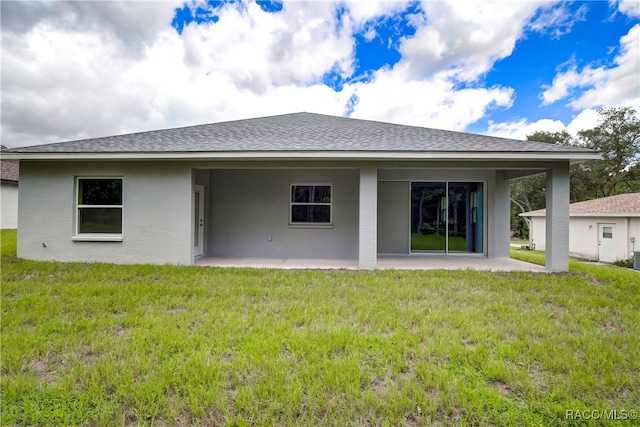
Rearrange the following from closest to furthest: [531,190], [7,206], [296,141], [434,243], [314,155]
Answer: [314,155]
[296,141]
[434,243]
[7,206]
[531,190]

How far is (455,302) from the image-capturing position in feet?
16.8

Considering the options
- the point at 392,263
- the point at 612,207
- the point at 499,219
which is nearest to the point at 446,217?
the point at 499,219

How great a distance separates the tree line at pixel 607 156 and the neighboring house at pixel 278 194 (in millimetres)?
22306

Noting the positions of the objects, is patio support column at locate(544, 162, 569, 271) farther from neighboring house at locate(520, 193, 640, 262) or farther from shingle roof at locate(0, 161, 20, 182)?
shingle roof at locate(0, 161, 20, 182)

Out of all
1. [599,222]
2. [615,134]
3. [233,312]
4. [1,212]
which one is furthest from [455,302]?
[615,134]

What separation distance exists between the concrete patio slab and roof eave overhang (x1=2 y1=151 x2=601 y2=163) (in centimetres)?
271

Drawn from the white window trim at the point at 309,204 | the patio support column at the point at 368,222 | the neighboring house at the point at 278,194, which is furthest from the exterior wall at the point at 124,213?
the patio support column at the point at 368,222

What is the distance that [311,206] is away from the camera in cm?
984

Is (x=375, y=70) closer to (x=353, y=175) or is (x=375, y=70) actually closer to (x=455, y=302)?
(x=353, y=175)

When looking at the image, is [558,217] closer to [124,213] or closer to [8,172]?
[124,213]

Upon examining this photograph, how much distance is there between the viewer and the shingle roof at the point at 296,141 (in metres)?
7.57

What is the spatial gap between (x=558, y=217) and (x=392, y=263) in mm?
4111

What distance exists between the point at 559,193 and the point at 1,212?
1047 inches

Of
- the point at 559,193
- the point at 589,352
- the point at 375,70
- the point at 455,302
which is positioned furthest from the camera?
the point at 375,70
